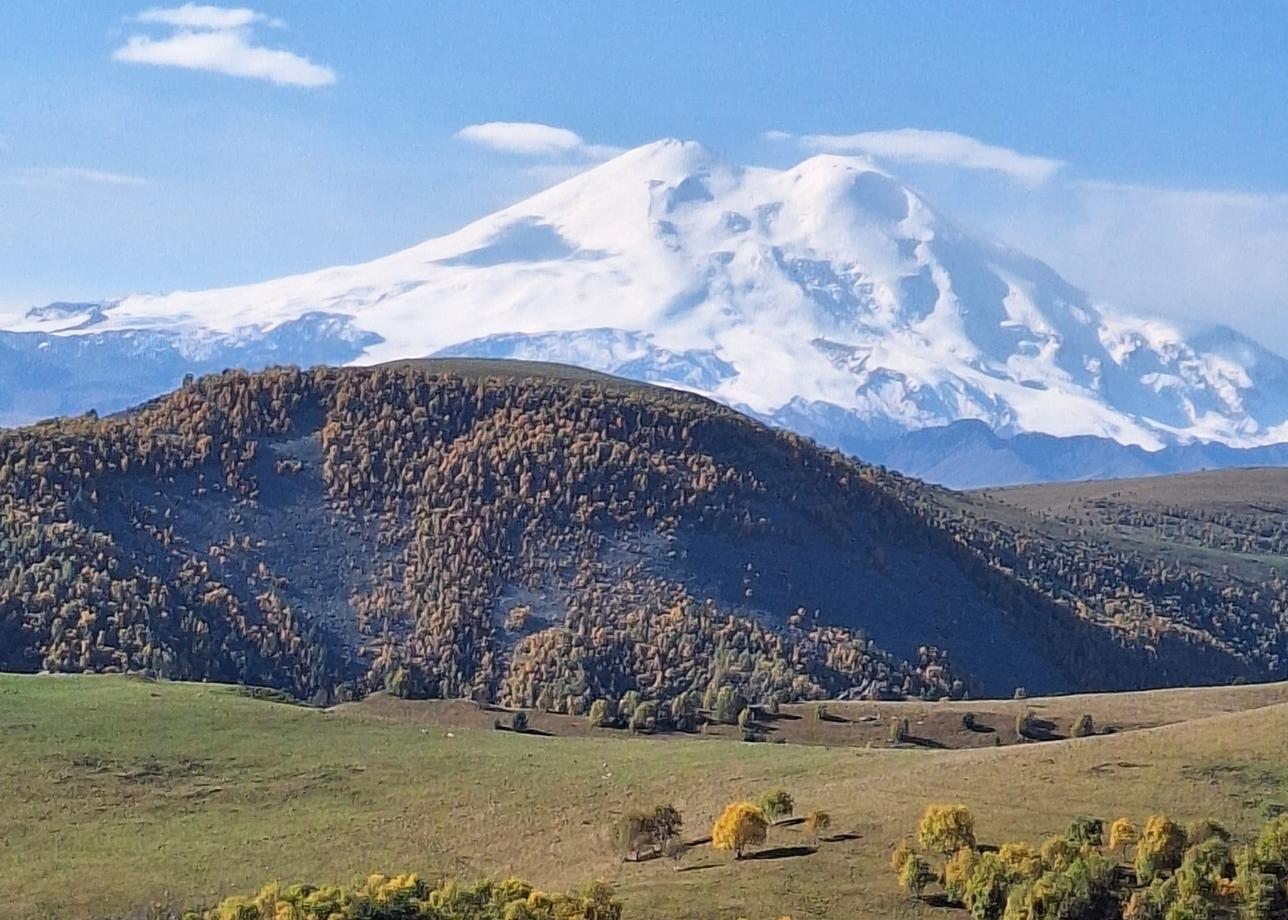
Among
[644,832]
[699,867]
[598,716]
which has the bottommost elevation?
[699,867]

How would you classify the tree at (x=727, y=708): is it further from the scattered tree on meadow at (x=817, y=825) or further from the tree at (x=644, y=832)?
the tree at (x=644, y=832)

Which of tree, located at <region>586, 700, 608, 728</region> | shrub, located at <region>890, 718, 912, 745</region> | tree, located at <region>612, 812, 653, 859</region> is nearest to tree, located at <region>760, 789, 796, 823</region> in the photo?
tree, located at <region>612, 812, 653, 859</region>

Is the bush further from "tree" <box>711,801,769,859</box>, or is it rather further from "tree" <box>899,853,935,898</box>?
"tree" <box>899,853,935,898</box>

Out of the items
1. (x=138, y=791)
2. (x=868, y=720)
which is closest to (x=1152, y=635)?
(x=868, y=720)

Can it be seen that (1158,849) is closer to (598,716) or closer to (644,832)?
(644,832)

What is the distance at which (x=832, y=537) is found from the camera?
156m

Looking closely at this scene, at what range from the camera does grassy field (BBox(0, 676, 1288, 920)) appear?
54875 millimetres

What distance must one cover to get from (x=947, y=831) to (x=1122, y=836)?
17.4 feet

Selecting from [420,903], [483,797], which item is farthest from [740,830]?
[483,797]

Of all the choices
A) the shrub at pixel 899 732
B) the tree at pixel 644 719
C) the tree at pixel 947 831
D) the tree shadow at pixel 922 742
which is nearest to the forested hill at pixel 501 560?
the tree at pixel 644 719

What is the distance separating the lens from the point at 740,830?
54.9 meters

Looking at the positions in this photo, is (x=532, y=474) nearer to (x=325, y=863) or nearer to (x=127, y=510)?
(x=127, y=510)

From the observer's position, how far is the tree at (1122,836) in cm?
5428

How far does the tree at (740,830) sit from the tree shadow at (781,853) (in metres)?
0.30
